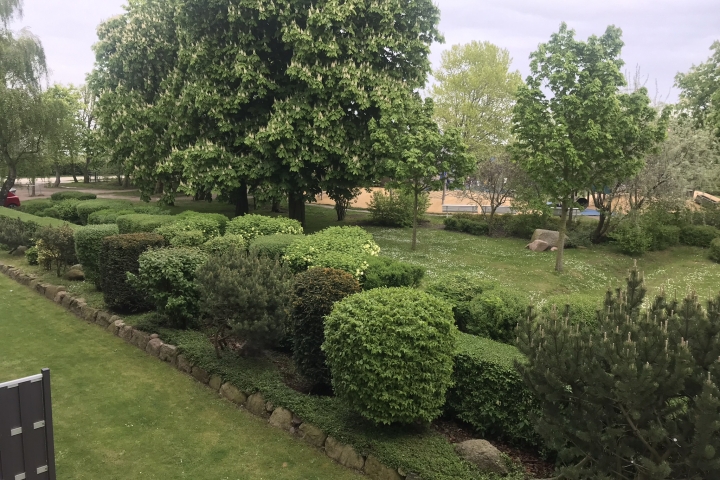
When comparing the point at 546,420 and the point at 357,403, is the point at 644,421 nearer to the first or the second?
the point at 546,420

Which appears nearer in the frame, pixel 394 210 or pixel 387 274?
pixel 387 274

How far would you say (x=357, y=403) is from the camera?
5.25 m

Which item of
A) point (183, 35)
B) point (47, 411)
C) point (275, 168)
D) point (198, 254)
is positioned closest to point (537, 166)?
point (275, 168)

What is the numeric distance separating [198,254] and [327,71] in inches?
371

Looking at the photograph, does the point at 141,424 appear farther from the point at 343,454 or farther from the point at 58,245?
the point at 58,245

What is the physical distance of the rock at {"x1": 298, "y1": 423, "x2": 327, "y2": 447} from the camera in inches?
216

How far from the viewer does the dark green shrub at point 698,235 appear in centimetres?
2012

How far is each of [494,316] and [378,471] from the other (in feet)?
8.25

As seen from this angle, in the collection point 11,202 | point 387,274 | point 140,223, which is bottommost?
point 387,274

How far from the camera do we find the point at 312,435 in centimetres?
554

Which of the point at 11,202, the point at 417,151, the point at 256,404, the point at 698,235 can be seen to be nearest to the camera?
the point at 256,404

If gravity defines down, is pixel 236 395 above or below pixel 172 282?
below

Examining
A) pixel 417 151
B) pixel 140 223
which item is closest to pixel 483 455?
pixel 140 223

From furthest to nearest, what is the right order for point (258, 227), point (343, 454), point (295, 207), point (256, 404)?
point (295, 207) → point (258, 227) → point (256, 404) → point (343, 454)
